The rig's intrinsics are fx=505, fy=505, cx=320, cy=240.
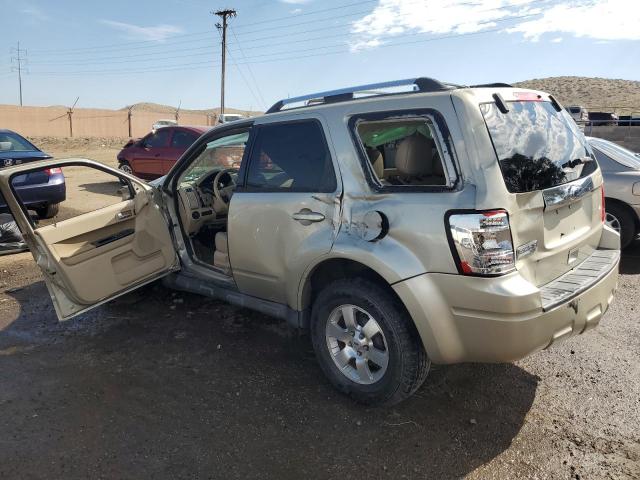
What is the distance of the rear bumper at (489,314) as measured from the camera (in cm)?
257

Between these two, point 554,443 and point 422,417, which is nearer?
point 554,443

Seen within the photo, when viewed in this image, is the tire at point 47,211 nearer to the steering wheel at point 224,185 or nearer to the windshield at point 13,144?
the windshield at point 13,144

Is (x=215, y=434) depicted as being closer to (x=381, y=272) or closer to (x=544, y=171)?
(x=381, y=272)

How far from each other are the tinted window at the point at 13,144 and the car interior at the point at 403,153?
7.98 m

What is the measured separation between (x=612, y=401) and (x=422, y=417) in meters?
1.25

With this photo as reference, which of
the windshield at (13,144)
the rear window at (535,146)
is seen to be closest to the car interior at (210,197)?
the rear window at (535,146)

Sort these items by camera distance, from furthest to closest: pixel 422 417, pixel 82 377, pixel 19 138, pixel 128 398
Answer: pixel 19 138
pixel 82 377
pixel 128 398
pixel 422 417

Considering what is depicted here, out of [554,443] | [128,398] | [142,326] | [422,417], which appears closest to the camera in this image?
[554,443]

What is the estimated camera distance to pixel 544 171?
2.92 meters

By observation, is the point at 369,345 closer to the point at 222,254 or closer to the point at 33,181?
the point at 222,254

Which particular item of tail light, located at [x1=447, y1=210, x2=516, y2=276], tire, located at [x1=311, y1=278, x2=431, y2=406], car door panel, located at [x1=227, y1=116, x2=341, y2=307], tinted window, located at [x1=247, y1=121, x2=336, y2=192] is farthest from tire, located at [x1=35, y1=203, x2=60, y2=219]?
tail light, located at [x1=447, y1=210, x2=516, y2=276]

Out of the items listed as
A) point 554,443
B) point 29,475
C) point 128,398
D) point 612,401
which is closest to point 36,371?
point 128,398

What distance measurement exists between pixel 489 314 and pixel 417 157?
1.05 metres

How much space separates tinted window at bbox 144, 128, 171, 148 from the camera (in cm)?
1277
